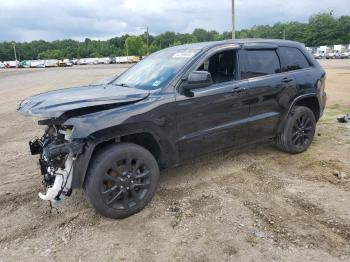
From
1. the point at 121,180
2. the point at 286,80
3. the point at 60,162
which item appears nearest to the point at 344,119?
the point at 286,80

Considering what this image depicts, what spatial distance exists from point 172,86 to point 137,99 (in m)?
0.49

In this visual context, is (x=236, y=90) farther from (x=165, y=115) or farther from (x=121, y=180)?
(x=121, y=180)

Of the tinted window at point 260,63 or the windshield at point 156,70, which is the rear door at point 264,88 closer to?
the tinted window at point 260,63

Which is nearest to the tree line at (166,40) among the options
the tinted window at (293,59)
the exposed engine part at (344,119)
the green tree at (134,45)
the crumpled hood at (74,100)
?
the green tree at (134,45)

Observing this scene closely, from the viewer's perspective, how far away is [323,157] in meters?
5.88

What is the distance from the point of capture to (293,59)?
19.4 ft

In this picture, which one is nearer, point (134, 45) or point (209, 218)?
point (209, 218)

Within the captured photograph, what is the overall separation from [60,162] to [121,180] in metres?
0.66

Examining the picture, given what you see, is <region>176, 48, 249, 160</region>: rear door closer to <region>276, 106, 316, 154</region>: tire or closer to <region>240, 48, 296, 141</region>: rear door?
<region>240, 48, 296, 141</region>: rear door

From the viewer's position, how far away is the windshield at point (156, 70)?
4.64m

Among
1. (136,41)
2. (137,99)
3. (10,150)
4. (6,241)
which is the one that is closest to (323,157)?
(137,99)

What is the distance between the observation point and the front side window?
500 cm

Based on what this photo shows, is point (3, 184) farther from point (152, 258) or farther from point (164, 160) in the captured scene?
point (152, 258)

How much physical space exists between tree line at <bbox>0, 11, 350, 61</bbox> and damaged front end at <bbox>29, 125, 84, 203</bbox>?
80916 mm
